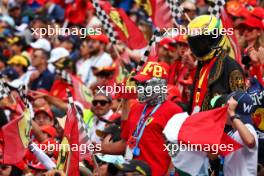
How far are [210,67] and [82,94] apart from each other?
4.66m

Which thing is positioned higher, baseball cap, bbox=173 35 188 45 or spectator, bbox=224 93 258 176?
baseball cap, bbox=173 35 188 45

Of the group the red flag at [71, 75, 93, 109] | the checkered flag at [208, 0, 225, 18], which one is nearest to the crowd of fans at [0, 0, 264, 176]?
the red flag at [71, 75, 93, 109]

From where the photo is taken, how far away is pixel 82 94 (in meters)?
14.5

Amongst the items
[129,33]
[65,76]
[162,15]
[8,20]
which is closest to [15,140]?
[162,15]

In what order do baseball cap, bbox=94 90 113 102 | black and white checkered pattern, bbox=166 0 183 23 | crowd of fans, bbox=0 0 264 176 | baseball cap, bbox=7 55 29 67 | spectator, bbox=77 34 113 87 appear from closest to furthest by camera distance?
crowd of fans, bbox=0 0 264 176, baseball cap, bbox=94 90 113 102, black and white checkered pattern, bbox=166 0 183 23, spectator, bbox=77 34 113 87, baseball cap, bbox=7 55 29 67

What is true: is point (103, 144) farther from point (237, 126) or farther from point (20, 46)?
point (20, 46)

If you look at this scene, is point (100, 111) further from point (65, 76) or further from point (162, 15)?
point (65, 76)

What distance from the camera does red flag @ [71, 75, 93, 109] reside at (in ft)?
47.5

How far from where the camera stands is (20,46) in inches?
779

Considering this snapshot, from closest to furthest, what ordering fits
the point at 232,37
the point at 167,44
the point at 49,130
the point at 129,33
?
the point at 232,37, the point at 49,130, the point at 129,33, the point at 167,44

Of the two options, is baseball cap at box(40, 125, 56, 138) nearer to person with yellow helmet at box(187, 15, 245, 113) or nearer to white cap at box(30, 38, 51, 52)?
person with yellow helmet at box(187, 15, 245, 113)

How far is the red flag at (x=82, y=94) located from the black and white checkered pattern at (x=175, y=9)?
Result: 215 centimetres

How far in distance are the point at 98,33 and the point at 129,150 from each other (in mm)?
5676

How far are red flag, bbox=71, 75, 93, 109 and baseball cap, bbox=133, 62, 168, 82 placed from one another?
3.98m
